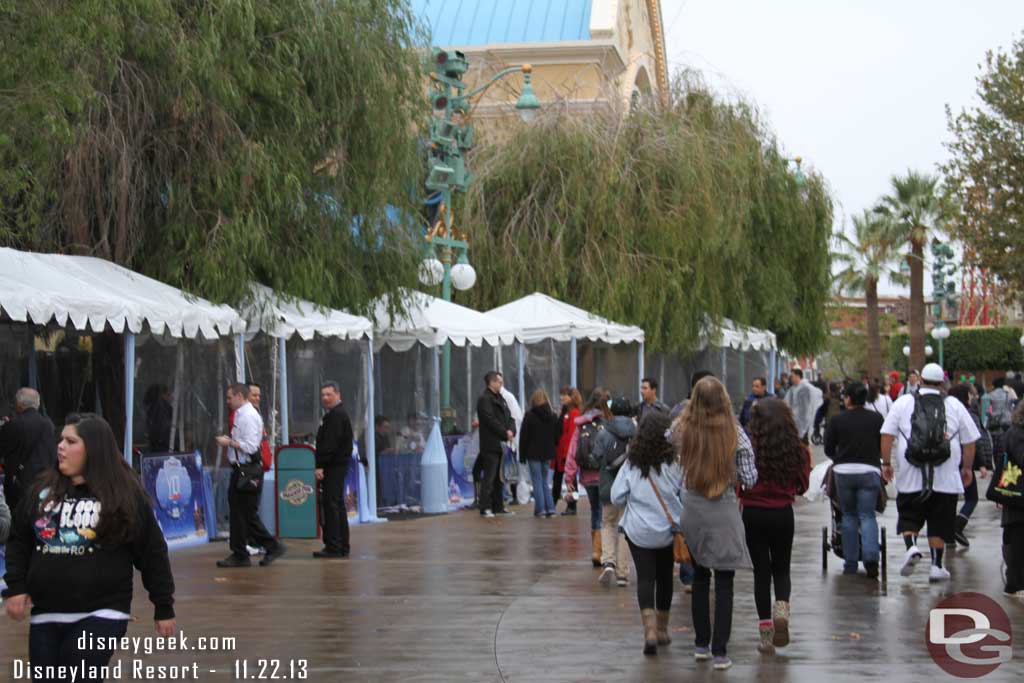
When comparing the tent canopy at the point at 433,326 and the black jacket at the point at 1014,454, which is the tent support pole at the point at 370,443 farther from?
the black jacket at the point at 1014,454

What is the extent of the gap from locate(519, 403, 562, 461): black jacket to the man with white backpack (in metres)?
6.99

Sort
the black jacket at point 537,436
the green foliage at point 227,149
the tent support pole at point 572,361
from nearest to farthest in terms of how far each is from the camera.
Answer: the green foliage at point 227,149
the black jacket at point 537,436
the tent support pole at point 572,361

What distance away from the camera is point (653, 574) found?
9.41 meters

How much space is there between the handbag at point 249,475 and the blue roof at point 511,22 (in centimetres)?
2771

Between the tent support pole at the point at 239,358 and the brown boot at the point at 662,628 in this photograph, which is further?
the tent support pole at the point at 239,358

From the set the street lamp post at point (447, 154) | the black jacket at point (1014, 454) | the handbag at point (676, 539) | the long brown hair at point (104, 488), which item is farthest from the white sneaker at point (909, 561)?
the street lamp post at point (447, 154)

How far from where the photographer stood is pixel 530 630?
34.1 feet

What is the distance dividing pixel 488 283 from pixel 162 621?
21.9 metres

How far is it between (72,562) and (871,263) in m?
61.1

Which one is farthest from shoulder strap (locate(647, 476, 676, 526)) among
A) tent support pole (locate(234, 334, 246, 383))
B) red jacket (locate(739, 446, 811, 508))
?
tent support pole (locate(234, 334, 246, 383))

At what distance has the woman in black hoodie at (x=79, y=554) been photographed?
5.94m

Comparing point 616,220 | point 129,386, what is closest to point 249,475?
point 129,386

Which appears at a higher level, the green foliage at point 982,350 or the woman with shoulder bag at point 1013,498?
the green foliage at point 982,350

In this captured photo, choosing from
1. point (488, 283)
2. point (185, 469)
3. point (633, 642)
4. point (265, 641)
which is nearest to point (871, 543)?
point (633, 642)
